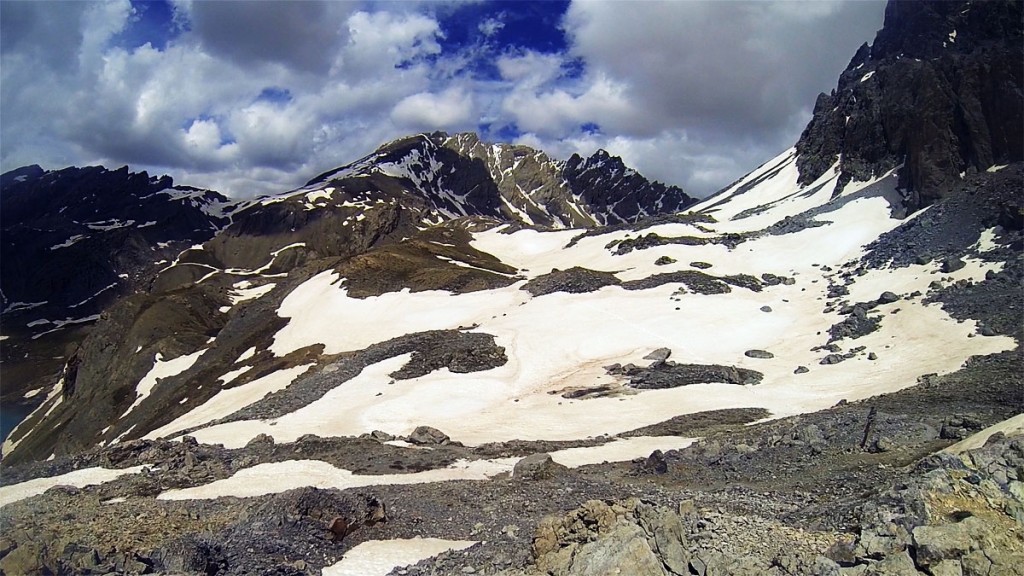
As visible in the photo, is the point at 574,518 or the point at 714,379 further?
the point at 714,379

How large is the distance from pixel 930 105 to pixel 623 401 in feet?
185

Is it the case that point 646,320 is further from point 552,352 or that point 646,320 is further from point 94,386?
point 94,386

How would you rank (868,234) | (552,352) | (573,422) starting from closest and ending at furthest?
(573,422)
(552,352)
(868,234)

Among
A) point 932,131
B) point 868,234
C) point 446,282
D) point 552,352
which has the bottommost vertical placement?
point 552,352

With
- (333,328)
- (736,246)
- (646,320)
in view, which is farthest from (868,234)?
(333,328)

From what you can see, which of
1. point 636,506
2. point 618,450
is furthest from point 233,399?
point 636,506

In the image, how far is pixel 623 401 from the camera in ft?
112

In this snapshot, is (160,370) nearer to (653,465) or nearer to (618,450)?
(618,450)

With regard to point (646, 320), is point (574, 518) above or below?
below

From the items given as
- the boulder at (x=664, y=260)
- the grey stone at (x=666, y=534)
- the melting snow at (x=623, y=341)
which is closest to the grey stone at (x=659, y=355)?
the melting snow at (x=623, y=341)

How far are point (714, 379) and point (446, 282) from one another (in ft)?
106

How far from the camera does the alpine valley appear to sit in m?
12.2

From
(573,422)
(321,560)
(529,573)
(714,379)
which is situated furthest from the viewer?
(714,379)

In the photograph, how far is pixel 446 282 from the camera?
6156 centimetres
